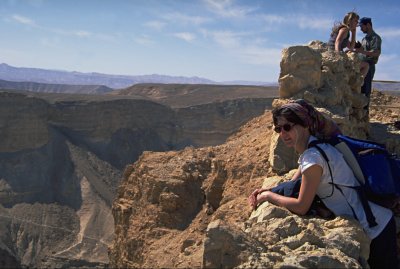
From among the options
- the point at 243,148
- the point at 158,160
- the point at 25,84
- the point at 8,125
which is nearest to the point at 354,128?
the point at 243,148

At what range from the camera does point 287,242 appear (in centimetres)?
267

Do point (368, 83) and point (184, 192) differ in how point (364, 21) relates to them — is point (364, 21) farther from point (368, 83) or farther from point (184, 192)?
point (184, 192)

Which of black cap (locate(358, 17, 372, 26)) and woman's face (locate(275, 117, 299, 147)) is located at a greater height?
black cap (locate(358, 17, 372, 26))

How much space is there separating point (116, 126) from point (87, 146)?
3454mm

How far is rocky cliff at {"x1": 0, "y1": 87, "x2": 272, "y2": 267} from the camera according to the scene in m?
31.3

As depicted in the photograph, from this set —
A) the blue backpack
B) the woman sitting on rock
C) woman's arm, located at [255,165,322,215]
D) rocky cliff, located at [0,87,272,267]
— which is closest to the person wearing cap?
the blue backpack

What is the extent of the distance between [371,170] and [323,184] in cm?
35

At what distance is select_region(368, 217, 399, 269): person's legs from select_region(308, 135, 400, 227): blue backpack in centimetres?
11

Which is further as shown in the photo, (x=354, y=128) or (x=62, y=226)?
(x=62, y=226)

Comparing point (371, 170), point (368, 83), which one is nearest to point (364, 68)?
point (368, 83)

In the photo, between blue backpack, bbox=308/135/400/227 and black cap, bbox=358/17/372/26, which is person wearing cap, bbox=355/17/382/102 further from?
blue backpack, bbox=308/135/400/227

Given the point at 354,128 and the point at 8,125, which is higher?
the point at 354,128

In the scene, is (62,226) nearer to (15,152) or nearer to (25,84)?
(15,152)

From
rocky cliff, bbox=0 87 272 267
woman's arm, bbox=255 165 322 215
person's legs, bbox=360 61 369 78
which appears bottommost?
rocky cliff, bbox=0 87 272 267
